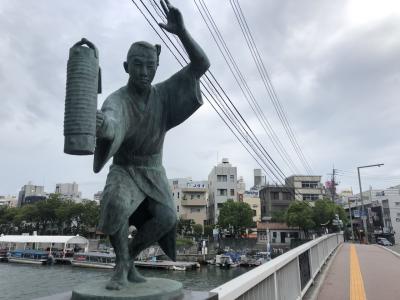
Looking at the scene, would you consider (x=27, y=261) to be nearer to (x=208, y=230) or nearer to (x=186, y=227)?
(x=186, y=227)

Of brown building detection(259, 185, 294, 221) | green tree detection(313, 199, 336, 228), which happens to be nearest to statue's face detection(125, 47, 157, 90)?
green tree detection(313, 199, 336, 228)

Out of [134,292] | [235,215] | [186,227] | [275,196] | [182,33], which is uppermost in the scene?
[275,196]

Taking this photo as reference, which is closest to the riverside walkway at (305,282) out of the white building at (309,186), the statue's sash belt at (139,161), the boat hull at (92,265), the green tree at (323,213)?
the statue's sash belt at (139,161)

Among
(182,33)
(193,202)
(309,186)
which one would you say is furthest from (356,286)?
(309,186)

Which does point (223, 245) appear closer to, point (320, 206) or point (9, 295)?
point (320, 206)

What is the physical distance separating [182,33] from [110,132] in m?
0.99

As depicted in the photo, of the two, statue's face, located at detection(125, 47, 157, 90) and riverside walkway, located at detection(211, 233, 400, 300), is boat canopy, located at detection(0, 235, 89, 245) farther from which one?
statue's face, located at detection(125, 47, 157, 90)

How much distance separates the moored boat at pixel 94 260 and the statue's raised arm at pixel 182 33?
111ft

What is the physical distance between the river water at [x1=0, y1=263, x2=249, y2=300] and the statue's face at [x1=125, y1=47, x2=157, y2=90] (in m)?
19.0

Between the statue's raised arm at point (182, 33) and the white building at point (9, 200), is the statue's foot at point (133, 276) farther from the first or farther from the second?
the white building at point (9, 200)

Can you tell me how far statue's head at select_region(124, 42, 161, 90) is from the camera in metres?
2.54

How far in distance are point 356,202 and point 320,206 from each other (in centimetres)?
2474

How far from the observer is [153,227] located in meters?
2.60

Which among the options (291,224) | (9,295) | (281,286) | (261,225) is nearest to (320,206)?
(291,224)
